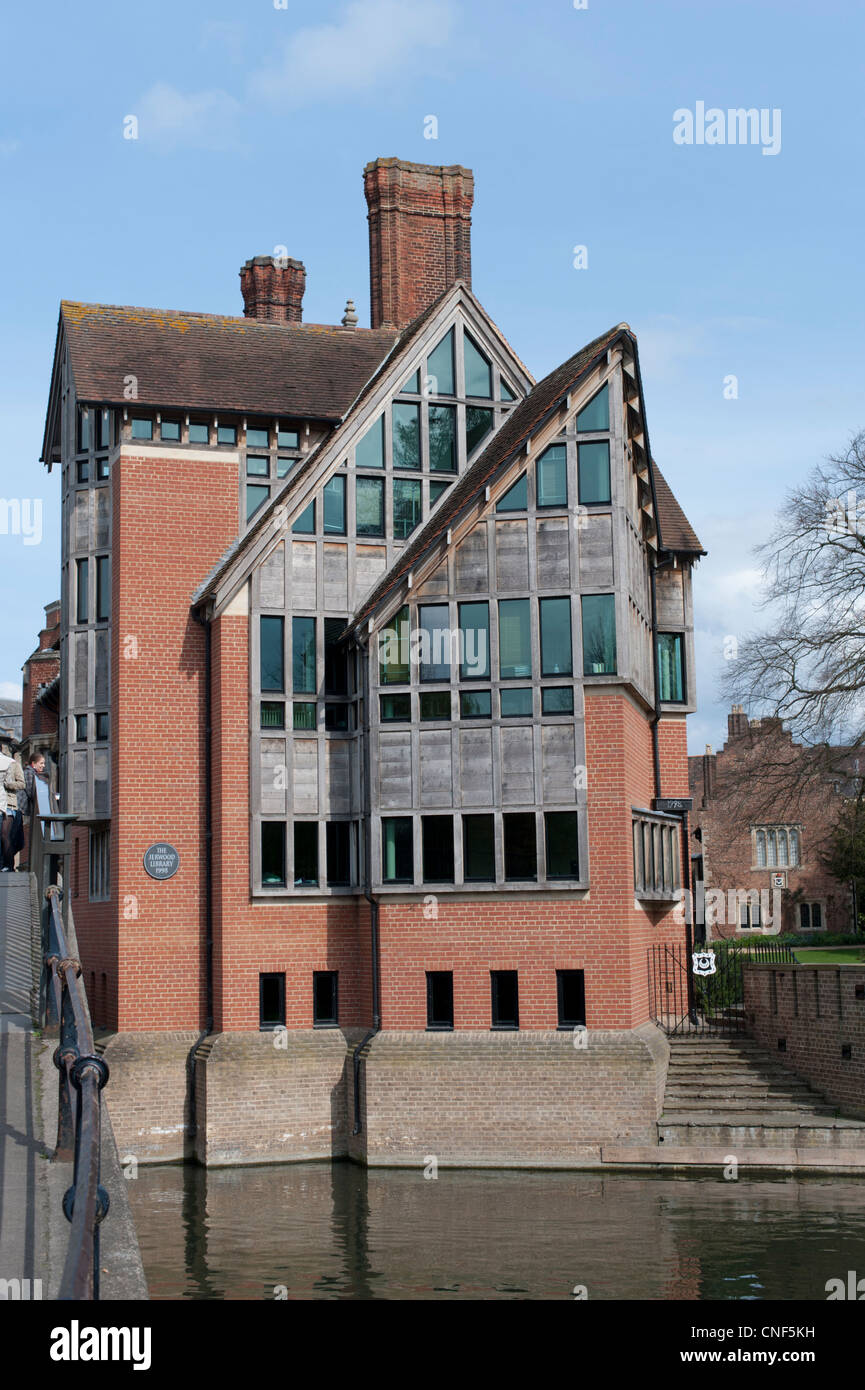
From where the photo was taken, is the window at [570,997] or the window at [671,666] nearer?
the window at [570,997]

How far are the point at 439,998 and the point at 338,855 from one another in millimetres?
3215

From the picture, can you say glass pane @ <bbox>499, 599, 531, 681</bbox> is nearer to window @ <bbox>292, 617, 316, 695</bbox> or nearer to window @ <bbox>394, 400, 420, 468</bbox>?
Result: window @ <bbox>292, 617, 316, 695</bbox>

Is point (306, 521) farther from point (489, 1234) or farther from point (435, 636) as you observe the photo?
point (489, 1234)

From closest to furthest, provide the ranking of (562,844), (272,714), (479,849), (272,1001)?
(562,844) → (479,849) → (272,1001) → (272,714)

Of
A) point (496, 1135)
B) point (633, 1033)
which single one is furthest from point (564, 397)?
point (496, 1135)

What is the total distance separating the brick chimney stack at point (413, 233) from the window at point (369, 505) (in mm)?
6083

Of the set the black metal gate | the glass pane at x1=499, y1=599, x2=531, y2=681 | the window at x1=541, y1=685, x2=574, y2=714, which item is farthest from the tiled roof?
the black metal gate

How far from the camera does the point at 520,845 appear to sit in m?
22.3

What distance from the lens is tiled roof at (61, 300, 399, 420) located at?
83.5 ft

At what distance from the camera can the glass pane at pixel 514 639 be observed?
22.6 meters

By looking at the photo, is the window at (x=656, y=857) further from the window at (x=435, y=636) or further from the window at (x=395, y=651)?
the window at (x=395, y=651)

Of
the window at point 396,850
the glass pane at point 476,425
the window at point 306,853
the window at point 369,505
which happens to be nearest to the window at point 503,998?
the window at point 396,850

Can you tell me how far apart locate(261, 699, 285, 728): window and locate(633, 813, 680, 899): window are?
631 centimetres

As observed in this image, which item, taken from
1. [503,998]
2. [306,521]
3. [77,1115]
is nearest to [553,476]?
[306,521]
